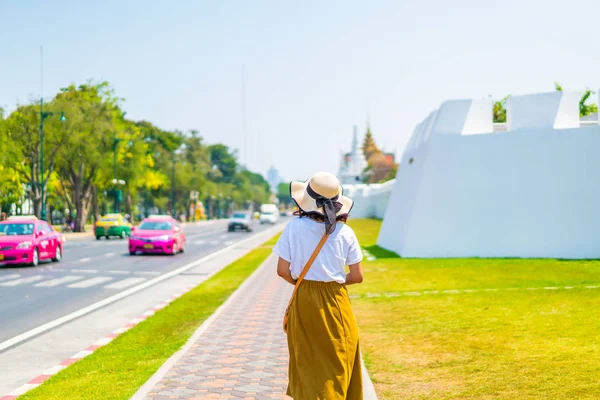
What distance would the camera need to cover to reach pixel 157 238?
29031mm

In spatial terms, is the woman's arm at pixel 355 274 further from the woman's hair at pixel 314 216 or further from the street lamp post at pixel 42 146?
the street lamp post at pixel 42 146

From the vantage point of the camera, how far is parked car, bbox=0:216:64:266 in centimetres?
2212

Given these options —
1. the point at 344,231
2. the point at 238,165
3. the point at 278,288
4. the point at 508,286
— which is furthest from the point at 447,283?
the point at 238,165

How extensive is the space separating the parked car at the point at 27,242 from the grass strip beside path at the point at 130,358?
370 inches

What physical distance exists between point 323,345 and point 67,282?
15.0 m

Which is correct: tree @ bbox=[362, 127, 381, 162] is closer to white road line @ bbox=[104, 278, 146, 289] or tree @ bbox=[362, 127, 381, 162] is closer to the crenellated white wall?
the crenellated white wall

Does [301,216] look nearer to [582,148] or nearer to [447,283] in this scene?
[447,283]

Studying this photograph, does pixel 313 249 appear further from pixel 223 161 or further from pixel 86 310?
pixel 223 161

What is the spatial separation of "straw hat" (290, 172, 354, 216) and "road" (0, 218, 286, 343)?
23.8 ft

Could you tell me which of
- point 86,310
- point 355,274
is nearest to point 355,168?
point 86,310

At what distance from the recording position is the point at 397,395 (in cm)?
652

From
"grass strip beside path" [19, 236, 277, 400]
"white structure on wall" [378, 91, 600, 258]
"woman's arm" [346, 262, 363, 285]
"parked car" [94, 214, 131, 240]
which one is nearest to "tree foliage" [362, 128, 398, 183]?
"parked car" [94, 214, 131, 240]

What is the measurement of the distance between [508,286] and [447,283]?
1.62m

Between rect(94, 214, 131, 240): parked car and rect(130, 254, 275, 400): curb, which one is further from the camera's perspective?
rect(94, 214, 131, 240): parked car
